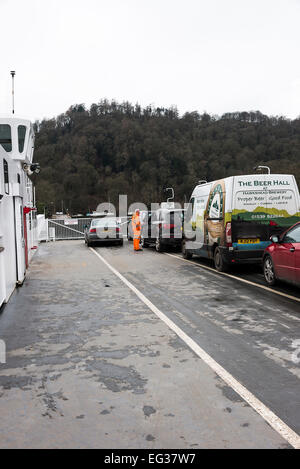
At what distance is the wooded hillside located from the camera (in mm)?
67812

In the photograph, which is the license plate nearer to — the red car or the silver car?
the red car

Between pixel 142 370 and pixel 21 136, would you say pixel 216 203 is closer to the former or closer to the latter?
pixel 142 370

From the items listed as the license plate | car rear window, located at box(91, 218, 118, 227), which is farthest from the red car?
car rear window, located at box(91, 218, 118, 227)

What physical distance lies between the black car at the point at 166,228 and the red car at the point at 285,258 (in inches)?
293

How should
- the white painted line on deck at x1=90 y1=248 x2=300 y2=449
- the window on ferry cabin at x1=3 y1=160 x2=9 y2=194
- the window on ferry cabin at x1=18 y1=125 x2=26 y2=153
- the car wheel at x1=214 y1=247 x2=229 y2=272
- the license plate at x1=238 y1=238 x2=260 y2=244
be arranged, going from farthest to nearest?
1. the window on ferry cabin at x1=18 y1=125 x2=26 y2=153
2. the car wheel at x1=214 y1=247 x2=229 y2=272
3. the license plate at x1=238 y1=238 x2=260 y2=244
4. the window on ferry cabin at x1=3 y1=160 x2=9 y2=194
5. the white painted line on deck at x1=90 y1=248 x2=300 y2=449

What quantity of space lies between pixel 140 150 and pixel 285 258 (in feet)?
280

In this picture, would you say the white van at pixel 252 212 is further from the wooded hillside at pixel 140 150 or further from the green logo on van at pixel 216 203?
the wooded hillside at pixel 140 150

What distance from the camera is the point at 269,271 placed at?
9.16 metres

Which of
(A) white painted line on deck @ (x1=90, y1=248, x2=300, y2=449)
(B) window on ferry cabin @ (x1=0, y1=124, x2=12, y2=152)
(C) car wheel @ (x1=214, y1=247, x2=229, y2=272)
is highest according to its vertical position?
(B) window on ferry cabin @ (x1=0, y1=124, x2=12, y2=152)

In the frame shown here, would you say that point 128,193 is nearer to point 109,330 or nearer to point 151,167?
point 151,167

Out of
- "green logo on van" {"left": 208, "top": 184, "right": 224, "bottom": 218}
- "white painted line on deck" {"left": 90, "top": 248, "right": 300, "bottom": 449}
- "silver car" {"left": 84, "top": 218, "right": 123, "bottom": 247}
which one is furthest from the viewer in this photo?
"silver car" {"left": 84, "top": 218, "right": 123, "bottom": 247}

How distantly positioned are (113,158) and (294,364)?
9746cm

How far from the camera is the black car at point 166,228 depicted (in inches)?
654

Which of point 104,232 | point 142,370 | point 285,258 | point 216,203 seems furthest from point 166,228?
point 142,370
